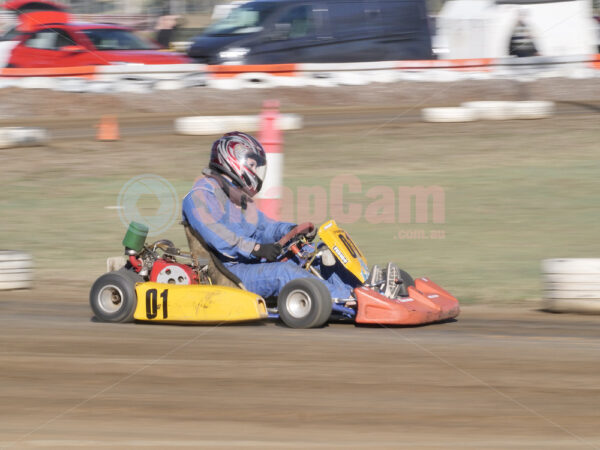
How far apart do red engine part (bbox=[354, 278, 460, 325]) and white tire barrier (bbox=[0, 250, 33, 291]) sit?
2.74 meters

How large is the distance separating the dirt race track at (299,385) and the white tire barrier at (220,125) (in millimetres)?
7553

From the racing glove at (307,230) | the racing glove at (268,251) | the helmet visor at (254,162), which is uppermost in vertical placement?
the helmet visor at (254,162)

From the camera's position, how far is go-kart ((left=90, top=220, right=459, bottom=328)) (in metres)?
5.32

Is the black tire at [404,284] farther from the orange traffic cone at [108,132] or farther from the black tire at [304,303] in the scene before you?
the orange traffic cone at [108,132]

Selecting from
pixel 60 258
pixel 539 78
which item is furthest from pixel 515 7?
pixel 60 258

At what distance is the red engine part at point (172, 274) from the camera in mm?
5734

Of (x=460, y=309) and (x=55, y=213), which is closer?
(x=460, y=309)

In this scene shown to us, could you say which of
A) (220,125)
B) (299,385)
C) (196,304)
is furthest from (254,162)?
(220,125)

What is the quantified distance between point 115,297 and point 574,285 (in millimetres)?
2861

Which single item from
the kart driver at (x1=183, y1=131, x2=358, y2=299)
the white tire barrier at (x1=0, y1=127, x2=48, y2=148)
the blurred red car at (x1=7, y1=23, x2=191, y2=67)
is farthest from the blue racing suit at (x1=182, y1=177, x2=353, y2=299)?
the blurred red car at (x1=7, y1=23, x2=191, y2=67)

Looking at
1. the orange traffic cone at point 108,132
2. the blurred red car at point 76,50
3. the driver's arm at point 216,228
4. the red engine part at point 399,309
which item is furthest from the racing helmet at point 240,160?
the blurred red car at point 76,50

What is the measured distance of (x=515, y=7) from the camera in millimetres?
17391

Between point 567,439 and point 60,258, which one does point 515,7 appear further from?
point 567,439

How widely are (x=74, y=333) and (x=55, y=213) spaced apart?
4524mm
